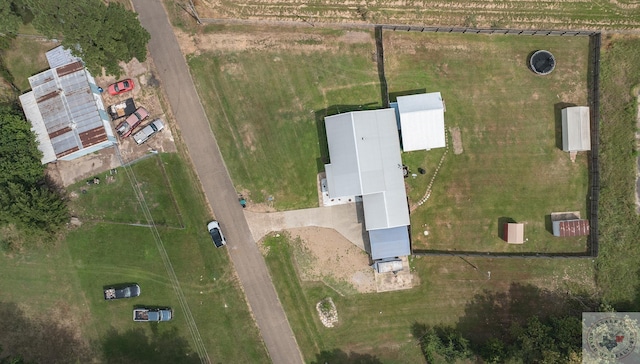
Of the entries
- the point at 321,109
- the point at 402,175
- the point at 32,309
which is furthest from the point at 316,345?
the point at 32,309

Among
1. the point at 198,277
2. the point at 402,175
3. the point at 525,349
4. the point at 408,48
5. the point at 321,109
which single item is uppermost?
the point at 408,48

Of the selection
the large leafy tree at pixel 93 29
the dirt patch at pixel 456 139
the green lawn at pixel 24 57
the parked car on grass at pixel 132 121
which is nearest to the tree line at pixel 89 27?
the large leafy tree at pixel 93 29

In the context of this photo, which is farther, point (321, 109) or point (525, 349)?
point (321, 109)

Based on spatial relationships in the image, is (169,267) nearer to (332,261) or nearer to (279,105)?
(332,261)

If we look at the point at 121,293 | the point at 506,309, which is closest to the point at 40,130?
the point at 121,293

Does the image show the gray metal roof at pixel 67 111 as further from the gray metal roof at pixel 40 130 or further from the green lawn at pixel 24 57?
the green lawn at pixel 24 57

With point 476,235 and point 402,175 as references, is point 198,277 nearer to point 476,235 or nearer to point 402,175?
point 402,175

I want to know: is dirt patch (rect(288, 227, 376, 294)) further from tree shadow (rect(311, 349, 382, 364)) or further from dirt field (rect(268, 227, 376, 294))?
tree shadow (rect(311, 349, 382, 364))
